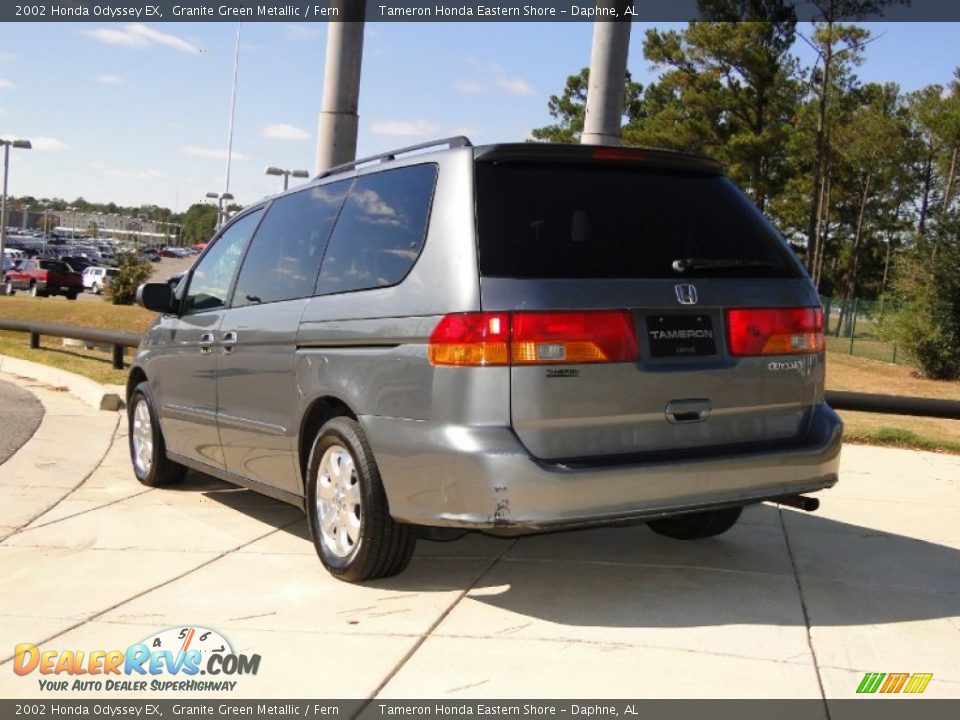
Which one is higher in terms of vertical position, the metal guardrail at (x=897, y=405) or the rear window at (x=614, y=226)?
the rear window at (x=614, y=226)

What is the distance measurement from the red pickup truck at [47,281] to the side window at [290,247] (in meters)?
46.6

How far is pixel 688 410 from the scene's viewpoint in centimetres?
429

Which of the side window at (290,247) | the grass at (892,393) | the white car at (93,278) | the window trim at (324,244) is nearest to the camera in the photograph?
the window trim at (324,244)

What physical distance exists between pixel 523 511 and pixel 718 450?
942 millimetres

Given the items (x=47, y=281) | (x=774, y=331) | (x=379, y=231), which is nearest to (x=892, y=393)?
(x=774, y=331)

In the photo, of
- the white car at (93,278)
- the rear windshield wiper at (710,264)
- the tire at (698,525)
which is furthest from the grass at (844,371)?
the white car at (93,278)

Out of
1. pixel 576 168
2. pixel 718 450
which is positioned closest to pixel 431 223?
pixel 576 168

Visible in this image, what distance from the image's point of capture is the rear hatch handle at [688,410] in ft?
14.0

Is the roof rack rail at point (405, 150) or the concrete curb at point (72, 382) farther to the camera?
the concrete curb at point (72, 382)

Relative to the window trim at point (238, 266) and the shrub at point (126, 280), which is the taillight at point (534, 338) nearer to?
the window trim at point (238, 266)

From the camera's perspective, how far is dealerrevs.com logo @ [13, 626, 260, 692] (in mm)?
3719

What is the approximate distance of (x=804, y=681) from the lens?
11.7 ft

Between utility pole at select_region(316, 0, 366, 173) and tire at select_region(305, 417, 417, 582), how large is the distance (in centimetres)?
507

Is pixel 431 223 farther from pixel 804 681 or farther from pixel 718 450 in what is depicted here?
pixel 804 681
